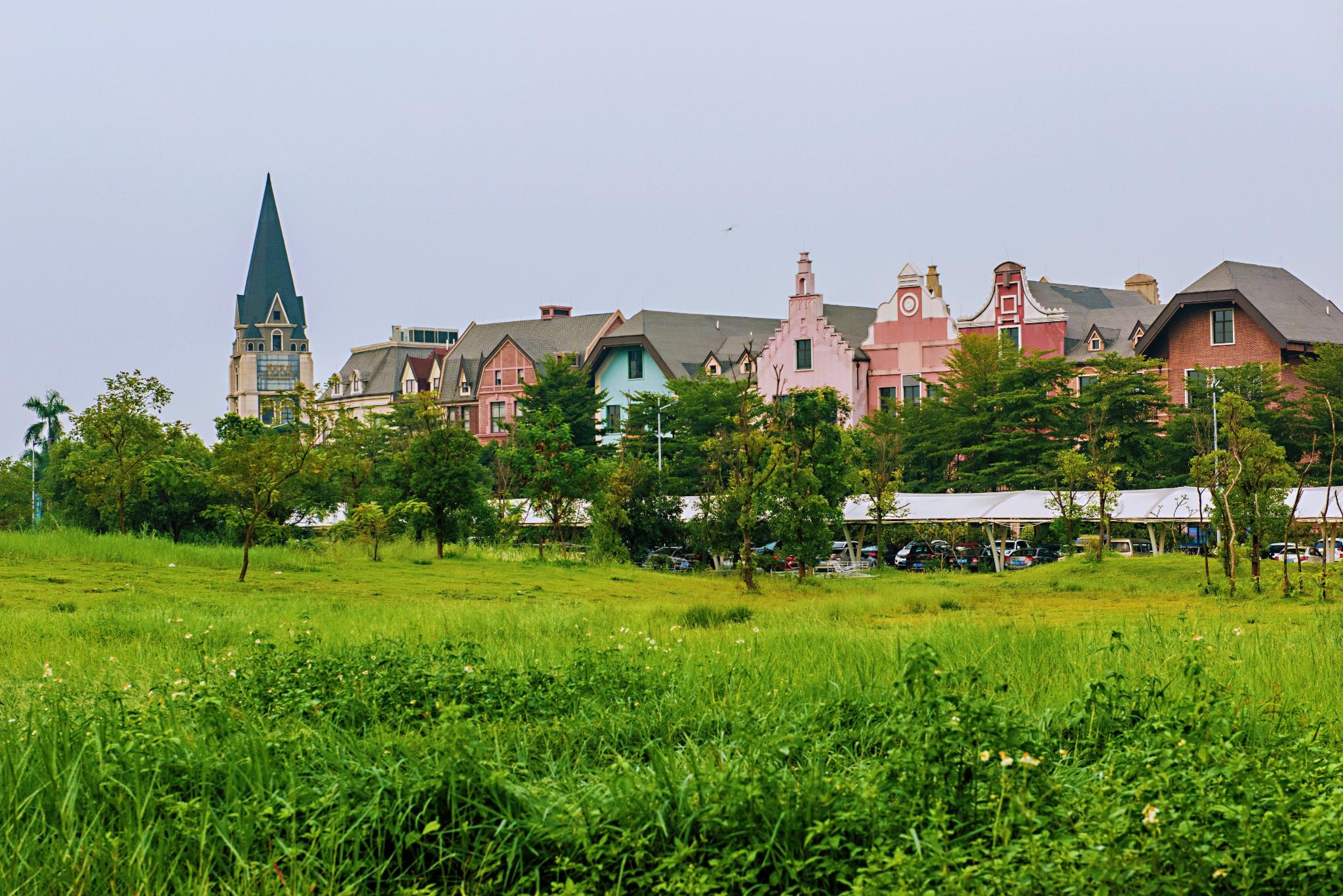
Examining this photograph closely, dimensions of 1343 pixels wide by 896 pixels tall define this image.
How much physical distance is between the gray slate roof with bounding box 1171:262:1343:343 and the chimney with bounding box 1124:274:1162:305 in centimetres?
1646

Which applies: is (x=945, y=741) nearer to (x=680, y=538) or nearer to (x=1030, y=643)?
(x=1030, y=643)

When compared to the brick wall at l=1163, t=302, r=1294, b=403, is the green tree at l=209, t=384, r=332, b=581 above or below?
below

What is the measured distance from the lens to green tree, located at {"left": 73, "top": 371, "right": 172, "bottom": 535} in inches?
1204

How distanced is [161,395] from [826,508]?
15097 millimetres

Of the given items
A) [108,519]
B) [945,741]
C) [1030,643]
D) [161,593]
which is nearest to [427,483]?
[108,519]

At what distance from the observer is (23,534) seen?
25.0 metres

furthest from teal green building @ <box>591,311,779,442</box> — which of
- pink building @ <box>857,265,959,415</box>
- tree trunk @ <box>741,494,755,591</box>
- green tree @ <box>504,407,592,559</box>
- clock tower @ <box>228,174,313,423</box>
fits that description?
clock tower @ <box>228,174,313,423</box>

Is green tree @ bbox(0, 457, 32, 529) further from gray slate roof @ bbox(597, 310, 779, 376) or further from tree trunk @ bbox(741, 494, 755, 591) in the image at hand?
tree trunk @ bbox(741, 494, 755, 591)

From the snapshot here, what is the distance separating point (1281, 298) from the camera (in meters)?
53.1

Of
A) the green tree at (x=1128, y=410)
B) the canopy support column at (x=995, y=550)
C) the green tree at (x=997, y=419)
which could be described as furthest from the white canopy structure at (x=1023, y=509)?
the green tree at (x=1128, y=410)

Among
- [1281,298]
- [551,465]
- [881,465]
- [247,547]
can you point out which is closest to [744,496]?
[551,465]

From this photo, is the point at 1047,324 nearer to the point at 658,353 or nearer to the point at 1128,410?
the point at 1128,410

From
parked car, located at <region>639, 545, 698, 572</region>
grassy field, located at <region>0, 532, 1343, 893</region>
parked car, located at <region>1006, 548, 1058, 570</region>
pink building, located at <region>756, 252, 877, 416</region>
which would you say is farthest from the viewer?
pink building, located at <region>756, 252, 877, 416</region>

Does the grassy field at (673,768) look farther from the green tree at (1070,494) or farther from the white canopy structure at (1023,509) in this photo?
the white canopy structure at (1023,509)
